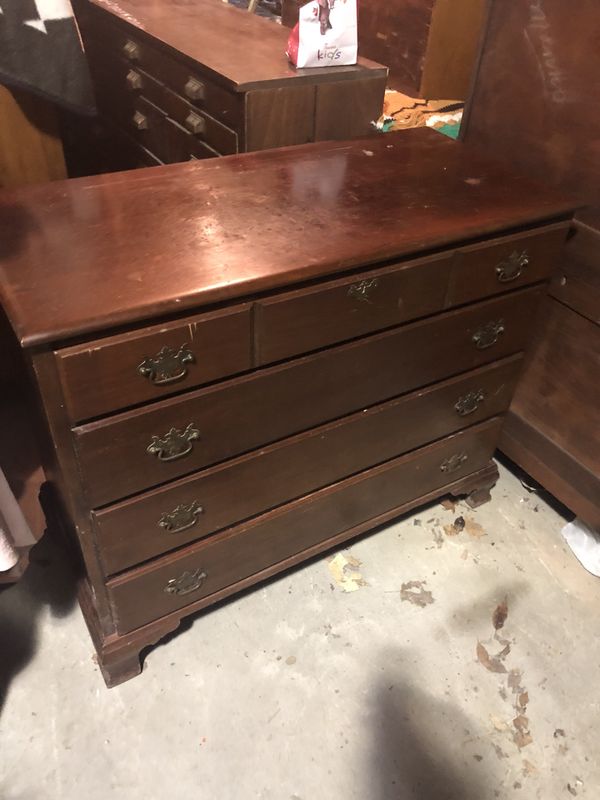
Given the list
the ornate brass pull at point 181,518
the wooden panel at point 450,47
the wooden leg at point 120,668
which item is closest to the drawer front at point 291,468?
the ornate brass pull at point 181,518

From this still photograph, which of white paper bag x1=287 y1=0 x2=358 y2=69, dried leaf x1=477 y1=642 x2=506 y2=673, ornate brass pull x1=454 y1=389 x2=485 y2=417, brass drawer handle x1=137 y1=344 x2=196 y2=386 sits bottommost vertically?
dried leaf x1=477 y1=642 x2=506 y2=673

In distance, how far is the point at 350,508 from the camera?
57.5 inches

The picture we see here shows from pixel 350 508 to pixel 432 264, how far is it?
588 mm

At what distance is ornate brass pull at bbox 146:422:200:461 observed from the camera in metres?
1.03

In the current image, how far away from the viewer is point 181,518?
116cm

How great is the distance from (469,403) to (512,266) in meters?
Answer: 0.34

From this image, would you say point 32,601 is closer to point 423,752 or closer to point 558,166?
point 423,752

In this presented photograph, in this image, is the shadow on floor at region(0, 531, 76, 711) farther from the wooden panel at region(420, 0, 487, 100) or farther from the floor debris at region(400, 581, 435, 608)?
the wooden panel at region(420, 0, 487, 100)

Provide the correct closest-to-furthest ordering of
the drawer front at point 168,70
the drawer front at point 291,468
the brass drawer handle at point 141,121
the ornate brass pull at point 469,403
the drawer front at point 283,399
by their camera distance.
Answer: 1. the drawer front at point 283,399
2. the drawer front at point 291,468
3. the ornate brass pull at point 469,403
4. the drawer front at point 168,70
5. the brass drawer handle at point 141,121

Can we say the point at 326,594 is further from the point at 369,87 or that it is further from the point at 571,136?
the point at 369,87

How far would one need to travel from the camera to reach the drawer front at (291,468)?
1.11 meters

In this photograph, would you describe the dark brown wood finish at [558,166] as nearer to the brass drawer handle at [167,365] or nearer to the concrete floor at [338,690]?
the concrete floor at [338,690]

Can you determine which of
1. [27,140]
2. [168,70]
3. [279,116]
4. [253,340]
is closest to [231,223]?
[253,340]

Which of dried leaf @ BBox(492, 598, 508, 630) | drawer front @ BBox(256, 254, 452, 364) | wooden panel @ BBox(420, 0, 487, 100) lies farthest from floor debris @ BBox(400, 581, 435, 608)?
wooden panel @ BBox(420, 0, 487, 100)
